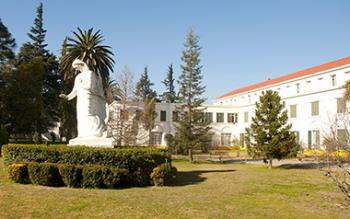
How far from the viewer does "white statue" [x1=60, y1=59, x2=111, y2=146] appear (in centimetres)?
1466

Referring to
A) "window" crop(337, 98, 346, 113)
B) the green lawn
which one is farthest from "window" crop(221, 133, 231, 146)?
the green lawn

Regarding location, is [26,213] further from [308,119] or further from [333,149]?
[308,119]

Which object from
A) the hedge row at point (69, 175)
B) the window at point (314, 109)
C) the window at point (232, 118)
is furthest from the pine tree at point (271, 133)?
the window at point (232, 118)

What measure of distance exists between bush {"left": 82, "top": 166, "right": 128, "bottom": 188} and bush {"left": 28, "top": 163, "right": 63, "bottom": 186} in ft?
3.51

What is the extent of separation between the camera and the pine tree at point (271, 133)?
21.5 metres

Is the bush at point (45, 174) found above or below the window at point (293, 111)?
below

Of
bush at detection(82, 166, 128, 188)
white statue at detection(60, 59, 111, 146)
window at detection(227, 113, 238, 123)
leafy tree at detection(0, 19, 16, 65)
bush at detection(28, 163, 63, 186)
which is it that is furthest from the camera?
window at detection(227, 113, 238, 123)

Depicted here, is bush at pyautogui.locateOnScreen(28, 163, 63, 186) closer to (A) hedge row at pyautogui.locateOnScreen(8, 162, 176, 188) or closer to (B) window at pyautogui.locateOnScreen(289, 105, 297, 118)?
(A) hedge row at pyautogui.locateOnScreen(8, 162, 176, 188)

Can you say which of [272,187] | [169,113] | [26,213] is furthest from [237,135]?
[26,213]

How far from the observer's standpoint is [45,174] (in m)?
11.1

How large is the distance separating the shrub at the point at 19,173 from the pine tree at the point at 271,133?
49.5 ft

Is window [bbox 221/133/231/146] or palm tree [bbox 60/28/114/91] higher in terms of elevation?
palm tree [bbox 60/28/114/91]

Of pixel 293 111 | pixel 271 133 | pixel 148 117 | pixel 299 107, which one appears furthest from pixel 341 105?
pixel 148 117

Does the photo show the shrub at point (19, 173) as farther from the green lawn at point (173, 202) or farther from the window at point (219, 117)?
the window at point (219, 117)
